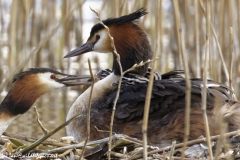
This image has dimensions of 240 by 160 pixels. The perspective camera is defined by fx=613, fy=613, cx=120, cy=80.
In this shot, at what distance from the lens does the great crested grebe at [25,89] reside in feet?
16.4

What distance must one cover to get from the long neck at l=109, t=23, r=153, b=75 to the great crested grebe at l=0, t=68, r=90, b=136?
881mm

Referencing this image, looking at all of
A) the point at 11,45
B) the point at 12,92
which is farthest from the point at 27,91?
the point at 11,45

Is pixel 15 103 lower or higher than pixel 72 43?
→ lower

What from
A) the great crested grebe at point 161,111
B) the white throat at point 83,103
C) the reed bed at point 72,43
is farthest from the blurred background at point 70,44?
the great crested grebe at point 161,111

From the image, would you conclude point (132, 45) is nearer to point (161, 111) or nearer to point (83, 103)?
point (83, 103)

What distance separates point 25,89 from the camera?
506cm

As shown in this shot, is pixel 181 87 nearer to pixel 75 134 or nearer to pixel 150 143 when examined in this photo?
pixel 150 143

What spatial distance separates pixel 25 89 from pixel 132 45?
51.6 inches

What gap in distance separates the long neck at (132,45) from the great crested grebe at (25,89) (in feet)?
2.89

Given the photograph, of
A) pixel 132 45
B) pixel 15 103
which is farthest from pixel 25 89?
pixel 132 45

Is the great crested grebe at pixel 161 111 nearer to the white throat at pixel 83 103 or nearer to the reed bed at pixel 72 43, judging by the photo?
the white throat at pixel 83 103

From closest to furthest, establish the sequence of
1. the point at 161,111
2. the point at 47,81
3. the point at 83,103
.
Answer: the point at 47,81 < the point at 161,111 < the point at 83,103

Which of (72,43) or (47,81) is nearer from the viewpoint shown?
(47,81)

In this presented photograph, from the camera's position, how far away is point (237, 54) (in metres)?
8.80
